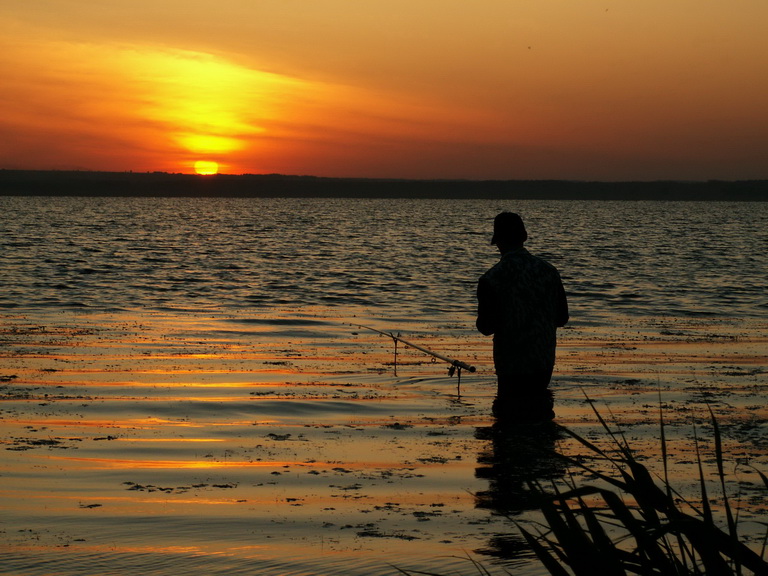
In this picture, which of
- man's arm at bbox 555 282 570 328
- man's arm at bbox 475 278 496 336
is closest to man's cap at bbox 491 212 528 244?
man's arm at bbox 475 278 496 336

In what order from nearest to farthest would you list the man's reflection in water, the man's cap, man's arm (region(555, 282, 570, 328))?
the man's reflection in water → the man's cap → man's arm (region(555, 282, 570, 328))

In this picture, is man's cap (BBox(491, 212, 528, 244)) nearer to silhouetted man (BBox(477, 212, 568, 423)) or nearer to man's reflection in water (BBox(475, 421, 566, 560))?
silhouetted man (BBox(477, 212, 568, 423))

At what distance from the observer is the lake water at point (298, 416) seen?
5.56 m

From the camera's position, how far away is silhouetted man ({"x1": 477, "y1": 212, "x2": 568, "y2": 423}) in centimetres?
616

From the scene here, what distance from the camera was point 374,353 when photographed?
550 inches

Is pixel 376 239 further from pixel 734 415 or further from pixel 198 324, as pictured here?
pixel 734 415

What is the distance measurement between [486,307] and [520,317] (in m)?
0.25

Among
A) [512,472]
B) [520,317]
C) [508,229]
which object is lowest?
[512,472]

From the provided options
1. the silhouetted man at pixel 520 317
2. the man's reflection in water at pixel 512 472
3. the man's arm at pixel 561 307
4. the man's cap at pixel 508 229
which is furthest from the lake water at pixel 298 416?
the man's cap at pixel 508 229

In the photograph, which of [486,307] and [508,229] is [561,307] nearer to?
[486,307]

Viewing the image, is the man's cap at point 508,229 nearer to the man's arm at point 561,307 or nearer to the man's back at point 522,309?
the man's back at point 522,309

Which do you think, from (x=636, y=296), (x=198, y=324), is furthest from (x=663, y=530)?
(x=636, y=296)

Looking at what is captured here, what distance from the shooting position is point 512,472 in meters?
6.92

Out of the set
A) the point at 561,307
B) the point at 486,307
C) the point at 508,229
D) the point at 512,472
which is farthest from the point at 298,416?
the point at 508,229
